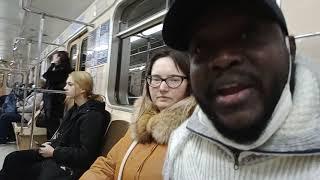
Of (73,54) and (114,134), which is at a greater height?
(73,54)

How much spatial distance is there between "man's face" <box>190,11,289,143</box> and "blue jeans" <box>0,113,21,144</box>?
6327 millimetres

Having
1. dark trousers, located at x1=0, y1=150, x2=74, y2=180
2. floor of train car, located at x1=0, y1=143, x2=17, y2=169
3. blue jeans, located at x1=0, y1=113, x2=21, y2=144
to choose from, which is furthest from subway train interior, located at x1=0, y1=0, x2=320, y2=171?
blue jeans, located at x1=0, y1=113, x2=21, y2=144

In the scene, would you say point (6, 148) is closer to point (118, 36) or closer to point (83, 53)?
point (83, 53)

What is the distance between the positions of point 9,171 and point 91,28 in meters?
2.15

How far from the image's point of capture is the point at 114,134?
91.4 inches

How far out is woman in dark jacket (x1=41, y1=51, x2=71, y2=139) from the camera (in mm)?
3604

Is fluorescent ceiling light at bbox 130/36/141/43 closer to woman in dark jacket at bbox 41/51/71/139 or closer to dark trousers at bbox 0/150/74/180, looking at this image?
woman in dark jacket at bbox 41/51/71/139

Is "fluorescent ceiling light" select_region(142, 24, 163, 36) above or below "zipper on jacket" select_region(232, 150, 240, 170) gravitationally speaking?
above

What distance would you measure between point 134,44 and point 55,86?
3.99ft

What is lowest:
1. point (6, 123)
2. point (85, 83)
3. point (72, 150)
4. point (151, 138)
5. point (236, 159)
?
point (6, 123)

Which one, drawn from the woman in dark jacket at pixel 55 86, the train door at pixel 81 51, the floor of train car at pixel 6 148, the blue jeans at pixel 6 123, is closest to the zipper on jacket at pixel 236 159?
the woman in dark jacket at pixel 55 86

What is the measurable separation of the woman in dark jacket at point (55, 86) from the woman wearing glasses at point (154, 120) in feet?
7.19

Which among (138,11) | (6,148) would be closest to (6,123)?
(6,148)

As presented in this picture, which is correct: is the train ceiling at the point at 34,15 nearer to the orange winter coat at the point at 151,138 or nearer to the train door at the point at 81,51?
the train door at the point at 81,51
